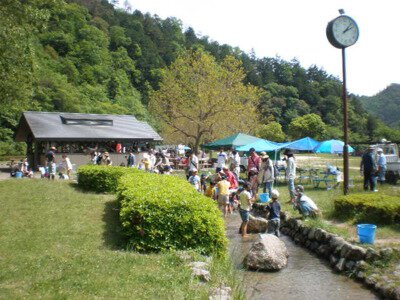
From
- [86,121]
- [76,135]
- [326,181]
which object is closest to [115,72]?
[86,121]

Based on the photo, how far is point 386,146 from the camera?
68.7ft

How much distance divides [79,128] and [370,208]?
22.7 m

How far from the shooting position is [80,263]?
612cm

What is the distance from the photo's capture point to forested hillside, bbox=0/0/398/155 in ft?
45.3

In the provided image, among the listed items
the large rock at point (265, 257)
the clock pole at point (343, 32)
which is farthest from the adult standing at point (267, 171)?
the large rock at point (265, 257)

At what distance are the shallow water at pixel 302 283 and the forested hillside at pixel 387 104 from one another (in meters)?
115

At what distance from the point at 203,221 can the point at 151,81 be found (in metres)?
72.3

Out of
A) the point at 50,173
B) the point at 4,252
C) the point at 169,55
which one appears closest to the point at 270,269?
the point at 4,252

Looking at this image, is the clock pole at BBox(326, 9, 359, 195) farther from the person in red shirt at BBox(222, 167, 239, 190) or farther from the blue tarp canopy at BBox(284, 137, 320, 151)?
the blue tarp canopy at BBox(284, 137, 320, 151)

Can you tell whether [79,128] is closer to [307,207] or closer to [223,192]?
[223,192]

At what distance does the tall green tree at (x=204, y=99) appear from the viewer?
111ft

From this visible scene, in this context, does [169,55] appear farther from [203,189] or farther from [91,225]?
[91,225]

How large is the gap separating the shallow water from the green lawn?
1030mm

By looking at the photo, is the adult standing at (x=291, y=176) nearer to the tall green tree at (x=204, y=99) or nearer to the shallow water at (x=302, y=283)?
the shallow water at (x=302, y=283)
